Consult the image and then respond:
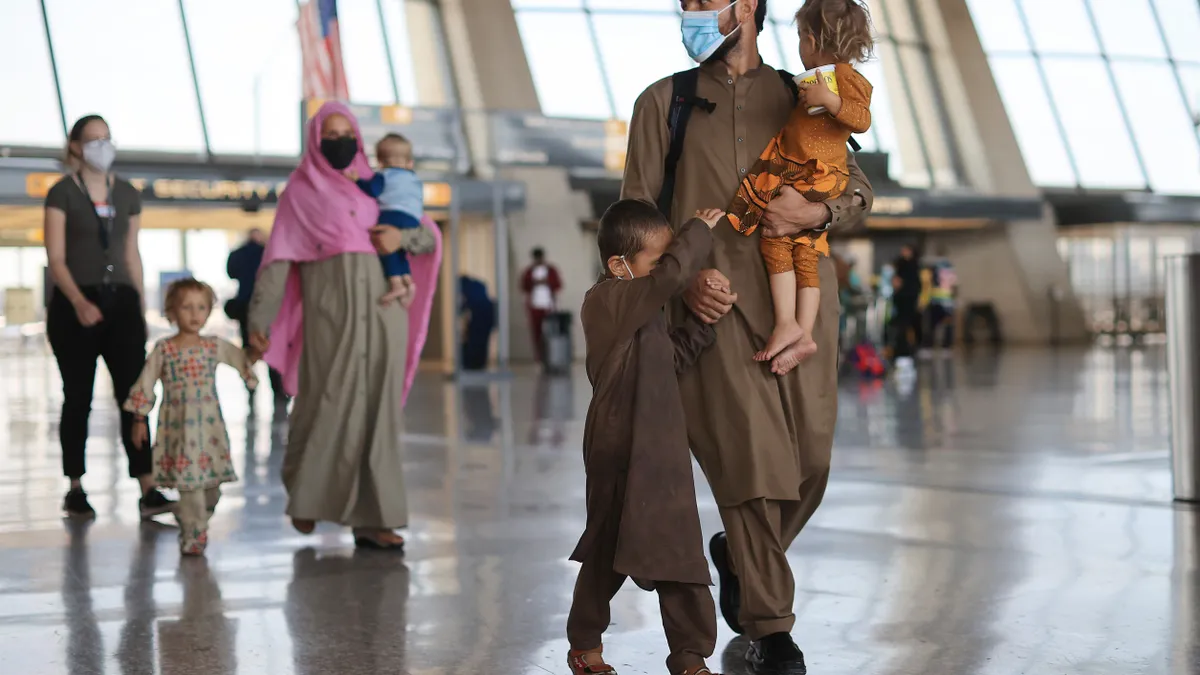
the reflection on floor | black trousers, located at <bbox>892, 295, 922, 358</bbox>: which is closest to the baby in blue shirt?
the reflection on floor

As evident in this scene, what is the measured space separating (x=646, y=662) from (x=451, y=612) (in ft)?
2.61

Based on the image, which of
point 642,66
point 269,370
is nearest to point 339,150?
point 269,370

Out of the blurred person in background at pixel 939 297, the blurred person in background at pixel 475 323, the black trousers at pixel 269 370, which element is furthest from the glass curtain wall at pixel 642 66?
the black trousers at pixel 269 370

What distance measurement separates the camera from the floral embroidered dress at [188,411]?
16.7 ft

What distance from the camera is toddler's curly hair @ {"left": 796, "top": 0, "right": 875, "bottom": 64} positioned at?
314 centimetres

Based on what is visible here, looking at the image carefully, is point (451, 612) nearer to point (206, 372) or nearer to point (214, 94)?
point (206, 372)

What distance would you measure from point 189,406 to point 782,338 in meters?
2.73

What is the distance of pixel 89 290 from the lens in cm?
624

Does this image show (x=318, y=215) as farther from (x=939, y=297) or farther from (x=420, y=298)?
(x=939, y=297)

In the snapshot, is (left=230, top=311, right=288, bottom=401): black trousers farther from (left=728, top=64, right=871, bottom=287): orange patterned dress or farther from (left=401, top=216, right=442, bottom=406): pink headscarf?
(left=728, top=64, right=871, bottom=287): orange patterned dress

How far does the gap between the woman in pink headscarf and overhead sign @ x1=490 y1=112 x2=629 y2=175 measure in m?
15.9

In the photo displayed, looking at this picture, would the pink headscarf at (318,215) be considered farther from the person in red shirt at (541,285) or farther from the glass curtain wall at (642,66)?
the glass curtain wall at (642,66)

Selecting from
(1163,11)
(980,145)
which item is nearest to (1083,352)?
(980,145)

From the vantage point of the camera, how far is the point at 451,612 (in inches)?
156
